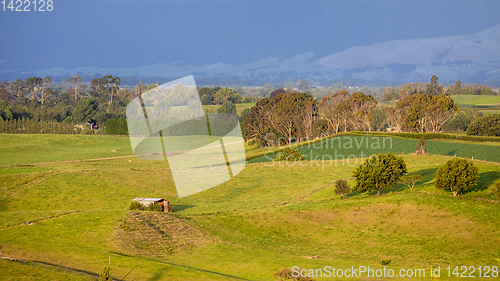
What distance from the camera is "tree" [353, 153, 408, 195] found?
4312 cm

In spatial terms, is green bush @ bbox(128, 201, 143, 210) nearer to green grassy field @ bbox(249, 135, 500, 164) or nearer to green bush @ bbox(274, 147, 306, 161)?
green bush @ bbox(274, 147, 306, 161)

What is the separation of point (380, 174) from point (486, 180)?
31.8 feet

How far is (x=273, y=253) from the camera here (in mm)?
30906

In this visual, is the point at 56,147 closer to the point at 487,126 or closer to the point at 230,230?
the point at 230,230

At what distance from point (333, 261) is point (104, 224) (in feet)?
51.4

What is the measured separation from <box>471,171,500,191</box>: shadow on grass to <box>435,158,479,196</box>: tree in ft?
3.50

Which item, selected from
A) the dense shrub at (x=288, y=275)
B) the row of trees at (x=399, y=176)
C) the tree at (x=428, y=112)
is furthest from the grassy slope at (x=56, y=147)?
the tree at (x=428, y=112)

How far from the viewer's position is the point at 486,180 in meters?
43.1

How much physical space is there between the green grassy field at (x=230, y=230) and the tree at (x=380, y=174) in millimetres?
1178

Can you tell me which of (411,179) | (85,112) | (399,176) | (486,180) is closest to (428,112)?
(486,180)

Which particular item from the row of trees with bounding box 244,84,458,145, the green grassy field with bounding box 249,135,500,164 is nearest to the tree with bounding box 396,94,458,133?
the row of trees with bounding box 244,84,458,145

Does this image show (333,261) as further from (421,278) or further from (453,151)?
(453,151)

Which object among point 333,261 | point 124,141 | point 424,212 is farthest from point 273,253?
point 124,141

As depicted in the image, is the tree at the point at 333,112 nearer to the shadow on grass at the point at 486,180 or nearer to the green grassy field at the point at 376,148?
the green grassy field at the point at 376,148
